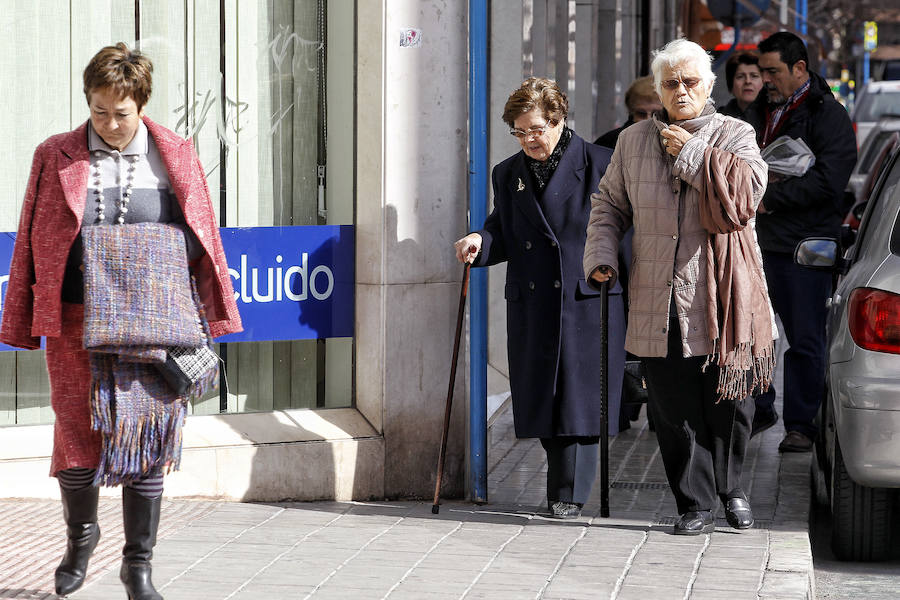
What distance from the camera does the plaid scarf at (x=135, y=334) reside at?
179 inches

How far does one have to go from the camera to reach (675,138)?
221 inches

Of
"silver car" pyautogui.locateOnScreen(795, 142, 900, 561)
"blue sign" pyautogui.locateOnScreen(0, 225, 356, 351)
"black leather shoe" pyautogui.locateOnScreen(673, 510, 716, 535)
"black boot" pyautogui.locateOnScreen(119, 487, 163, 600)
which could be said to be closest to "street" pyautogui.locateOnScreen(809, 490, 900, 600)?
"silver car" pyautogui.locateOnScreen(795, 142, 900, 561)

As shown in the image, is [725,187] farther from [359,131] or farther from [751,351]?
[359,131]

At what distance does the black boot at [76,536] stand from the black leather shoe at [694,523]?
2292 mm

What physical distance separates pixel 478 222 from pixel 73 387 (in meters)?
2.44

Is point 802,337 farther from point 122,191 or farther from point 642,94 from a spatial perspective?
point 122,191

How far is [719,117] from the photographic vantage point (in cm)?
580

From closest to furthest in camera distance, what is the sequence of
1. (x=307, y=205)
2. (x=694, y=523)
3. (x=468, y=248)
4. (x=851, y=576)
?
(x=851, y=576), (x=694, y=523), (x=468, y=248), (x=307, y=205)

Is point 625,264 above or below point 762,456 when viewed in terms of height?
above

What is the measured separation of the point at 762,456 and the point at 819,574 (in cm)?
199

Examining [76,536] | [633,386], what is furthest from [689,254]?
[76,536]

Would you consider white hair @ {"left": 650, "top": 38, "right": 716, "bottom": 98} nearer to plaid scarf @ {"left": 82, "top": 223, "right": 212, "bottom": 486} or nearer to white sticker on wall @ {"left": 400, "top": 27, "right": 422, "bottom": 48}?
white sticker on wall @ {"left": 400, "top": 27, "right": 422, "bottom": 48}

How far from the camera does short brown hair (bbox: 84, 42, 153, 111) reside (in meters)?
4.55

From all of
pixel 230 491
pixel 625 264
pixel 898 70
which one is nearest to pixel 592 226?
pixel 625 264
